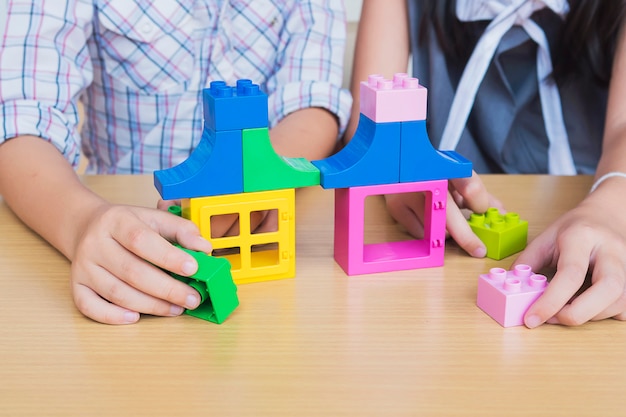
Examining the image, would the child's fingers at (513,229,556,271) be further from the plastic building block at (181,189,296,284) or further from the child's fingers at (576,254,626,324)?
the plastic building block at (181,189,296,284)

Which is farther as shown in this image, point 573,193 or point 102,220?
point 573,193

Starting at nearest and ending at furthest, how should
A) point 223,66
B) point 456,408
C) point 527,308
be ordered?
1. point 456,408
2. point 527,308
3. point 223,66

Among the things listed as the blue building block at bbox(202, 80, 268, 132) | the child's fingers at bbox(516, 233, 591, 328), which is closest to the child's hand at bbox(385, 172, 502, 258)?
the child's fingers at bbox(516, 233, 591, 328)

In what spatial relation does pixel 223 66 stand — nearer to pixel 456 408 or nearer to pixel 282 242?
pixel 282 242

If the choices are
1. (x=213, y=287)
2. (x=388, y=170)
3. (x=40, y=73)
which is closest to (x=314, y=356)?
(x=213, y=287)

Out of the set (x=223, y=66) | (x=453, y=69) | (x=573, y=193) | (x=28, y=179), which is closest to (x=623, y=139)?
(x=573, y=193)

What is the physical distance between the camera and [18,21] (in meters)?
0.87

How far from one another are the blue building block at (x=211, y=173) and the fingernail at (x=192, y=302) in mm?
88

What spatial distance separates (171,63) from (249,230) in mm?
459

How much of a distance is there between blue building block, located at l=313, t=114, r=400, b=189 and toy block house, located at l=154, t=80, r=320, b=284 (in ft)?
0.06

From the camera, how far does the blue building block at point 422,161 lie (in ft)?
2.18

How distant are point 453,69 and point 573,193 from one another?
306mm

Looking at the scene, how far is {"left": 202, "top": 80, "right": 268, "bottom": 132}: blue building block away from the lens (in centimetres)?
61

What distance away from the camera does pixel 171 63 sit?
3.35 feet
